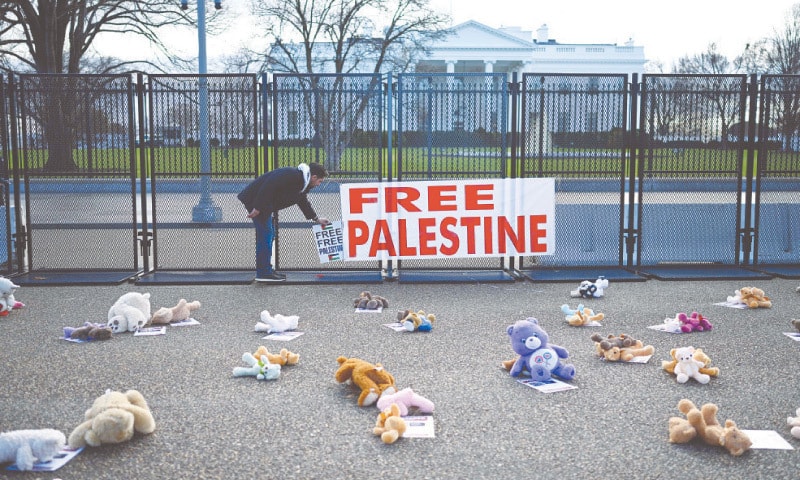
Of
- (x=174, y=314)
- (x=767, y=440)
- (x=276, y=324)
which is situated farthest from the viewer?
(x=174, y=314)

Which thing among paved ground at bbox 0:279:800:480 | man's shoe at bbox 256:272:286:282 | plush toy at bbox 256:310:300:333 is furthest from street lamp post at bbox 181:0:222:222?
plush toy at bbox 256:310:300:333

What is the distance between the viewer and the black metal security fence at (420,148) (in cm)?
1100

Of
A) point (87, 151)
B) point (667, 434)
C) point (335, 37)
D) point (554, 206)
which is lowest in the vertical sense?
point (667, 434)

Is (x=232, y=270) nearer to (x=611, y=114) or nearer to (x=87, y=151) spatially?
(x=87, y=151)

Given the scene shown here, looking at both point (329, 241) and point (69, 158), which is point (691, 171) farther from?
point (69, 158)

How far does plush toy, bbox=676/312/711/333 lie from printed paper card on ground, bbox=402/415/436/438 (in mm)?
3631

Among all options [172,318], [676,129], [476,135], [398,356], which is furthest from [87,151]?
[676,129]

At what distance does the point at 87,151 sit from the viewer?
1118 cm

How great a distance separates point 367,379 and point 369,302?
3296 millimetres

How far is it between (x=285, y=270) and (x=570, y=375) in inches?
243

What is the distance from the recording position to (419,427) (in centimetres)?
504

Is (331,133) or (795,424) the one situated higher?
(331,133)

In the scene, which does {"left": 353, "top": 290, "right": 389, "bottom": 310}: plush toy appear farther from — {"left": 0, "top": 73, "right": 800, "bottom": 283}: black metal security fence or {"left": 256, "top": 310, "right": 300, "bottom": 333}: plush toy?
{"left": 0, "top": 73, "right": 800, "bottom": 283}: black metal security fence

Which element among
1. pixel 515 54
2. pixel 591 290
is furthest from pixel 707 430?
pixel 515 54
